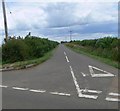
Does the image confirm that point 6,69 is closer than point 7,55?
Yes

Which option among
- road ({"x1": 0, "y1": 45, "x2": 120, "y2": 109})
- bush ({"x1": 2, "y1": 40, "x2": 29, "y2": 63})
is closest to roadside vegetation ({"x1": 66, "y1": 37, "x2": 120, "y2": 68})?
road ({"x1": 0, "y1": 45, "x2": 120, "y2": 109})

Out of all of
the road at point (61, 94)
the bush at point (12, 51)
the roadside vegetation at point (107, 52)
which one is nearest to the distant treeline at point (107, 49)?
the roadside vegetation at point (107, 52)

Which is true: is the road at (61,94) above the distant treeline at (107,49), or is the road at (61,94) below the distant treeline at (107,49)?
above

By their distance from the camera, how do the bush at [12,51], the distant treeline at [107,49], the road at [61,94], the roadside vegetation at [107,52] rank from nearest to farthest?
the road at [61,94], the roadside vegetation at [107,52], the distant treeline at [107,49], the bush at [12,51]

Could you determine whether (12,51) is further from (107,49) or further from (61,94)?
(61,94)

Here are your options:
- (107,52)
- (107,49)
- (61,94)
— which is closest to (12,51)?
(107,52)

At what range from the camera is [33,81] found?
43.7ft

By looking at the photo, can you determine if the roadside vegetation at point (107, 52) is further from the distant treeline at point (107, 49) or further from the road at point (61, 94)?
the road at point (61, 94)

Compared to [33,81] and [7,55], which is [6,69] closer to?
[33,81]

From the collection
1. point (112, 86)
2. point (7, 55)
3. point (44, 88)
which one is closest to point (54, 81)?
point (44, 88)

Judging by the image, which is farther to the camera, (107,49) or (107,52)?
(107,49)

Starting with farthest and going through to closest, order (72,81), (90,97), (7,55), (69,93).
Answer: (7,55), (72,81), (69,93), (90,97)

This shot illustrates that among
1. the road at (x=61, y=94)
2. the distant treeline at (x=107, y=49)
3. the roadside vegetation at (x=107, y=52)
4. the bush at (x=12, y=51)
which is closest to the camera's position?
the road at (x=61, y=94)

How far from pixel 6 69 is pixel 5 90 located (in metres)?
7.71
